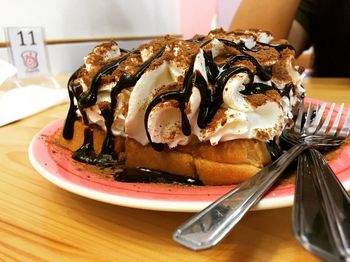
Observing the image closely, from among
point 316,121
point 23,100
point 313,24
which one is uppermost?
point 316,121

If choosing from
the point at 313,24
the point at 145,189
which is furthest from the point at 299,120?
the point at 313,24

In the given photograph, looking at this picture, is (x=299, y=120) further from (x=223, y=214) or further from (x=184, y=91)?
(x=223, y=214)

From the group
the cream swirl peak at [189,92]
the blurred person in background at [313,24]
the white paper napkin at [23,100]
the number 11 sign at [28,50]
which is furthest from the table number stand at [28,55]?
the cream swirl peak at [189,92]

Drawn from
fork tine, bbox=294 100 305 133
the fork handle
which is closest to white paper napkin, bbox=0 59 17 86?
fork tine, bbox=294 100 305 133

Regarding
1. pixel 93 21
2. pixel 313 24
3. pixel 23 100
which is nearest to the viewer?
pixel 23 100

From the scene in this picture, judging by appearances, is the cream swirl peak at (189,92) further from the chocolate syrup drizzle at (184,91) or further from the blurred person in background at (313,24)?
the blurred person in background at (313,24)

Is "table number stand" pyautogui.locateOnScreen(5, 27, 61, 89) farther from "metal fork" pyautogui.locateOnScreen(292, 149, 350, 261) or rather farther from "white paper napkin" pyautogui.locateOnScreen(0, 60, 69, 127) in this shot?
"metal fork" pyautogui.locateOnScreen(292, 149, 350, 261)

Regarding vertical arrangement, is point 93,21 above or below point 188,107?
below
